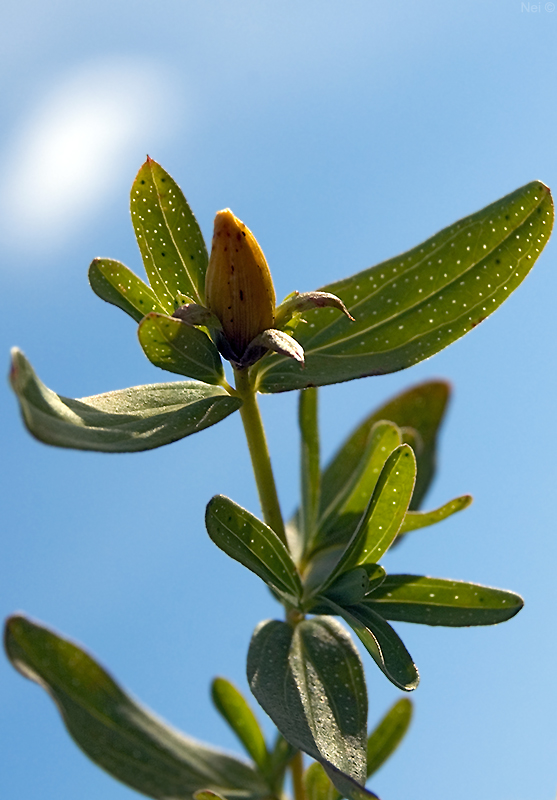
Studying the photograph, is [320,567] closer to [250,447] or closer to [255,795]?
[250,447]

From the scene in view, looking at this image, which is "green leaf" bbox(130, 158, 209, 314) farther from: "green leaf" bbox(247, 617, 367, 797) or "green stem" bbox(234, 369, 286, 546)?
"green leaf" bbox(247, 617, 367, 797)

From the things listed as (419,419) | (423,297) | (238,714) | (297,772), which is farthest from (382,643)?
(419,419)

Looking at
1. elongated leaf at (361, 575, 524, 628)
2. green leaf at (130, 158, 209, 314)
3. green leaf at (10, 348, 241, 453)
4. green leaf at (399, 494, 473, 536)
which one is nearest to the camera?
green leaf at (10, 348, 241, 453)

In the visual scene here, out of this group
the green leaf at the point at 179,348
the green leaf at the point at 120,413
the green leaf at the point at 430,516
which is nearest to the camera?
the green leaf at the point at 120,413

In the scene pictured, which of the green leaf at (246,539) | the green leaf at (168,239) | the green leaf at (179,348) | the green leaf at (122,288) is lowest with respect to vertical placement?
the green leaf at (246,539)

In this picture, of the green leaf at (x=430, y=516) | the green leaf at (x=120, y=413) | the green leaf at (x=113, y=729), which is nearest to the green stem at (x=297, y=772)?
the green leaf at (x=113, y=729)

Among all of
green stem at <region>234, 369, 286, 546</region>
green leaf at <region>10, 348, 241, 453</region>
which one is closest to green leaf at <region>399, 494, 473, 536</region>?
green stem at <region>234, 369, 286, 546</region>

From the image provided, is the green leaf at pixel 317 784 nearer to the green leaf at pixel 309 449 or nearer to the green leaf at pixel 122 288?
the green leaf at pixel 309 449

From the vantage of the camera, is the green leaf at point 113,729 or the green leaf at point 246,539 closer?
the green leaf at point 246,539
